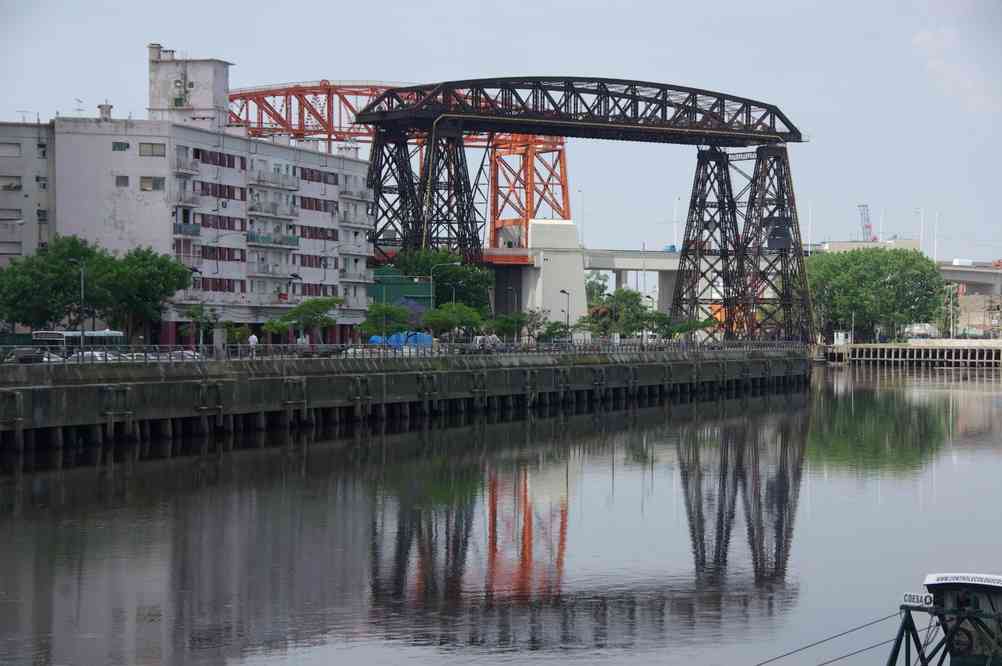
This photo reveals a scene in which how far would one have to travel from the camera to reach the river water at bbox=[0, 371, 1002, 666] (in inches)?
1245

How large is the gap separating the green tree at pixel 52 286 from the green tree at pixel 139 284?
57 cm

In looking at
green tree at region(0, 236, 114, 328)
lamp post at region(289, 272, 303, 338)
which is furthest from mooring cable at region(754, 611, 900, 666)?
lamp post at region(289, 272, 303, 338)

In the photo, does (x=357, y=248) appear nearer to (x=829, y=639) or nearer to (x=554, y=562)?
(x=554, y=562)

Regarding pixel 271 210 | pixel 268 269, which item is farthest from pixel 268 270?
pixel 271 210

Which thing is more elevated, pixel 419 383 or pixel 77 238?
pixel 77 238

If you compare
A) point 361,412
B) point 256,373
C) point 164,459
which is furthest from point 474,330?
point 164,459

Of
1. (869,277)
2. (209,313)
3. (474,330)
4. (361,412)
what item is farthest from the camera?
(869,277)

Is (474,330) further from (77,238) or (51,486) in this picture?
(51,486)

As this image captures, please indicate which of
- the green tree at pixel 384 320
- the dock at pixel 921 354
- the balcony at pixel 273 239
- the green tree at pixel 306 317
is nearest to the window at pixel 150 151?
the balcony at pixel 273 239

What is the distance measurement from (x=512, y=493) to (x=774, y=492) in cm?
887

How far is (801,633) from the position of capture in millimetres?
33031

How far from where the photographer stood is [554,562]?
40.2 meters

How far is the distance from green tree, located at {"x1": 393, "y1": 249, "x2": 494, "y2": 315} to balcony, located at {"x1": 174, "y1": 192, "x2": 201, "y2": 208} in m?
20.6

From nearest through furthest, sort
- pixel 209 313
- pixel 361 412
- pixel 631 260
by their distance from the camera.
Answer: pixel 361 412 < pixel 209 313 < pixel 631 260
